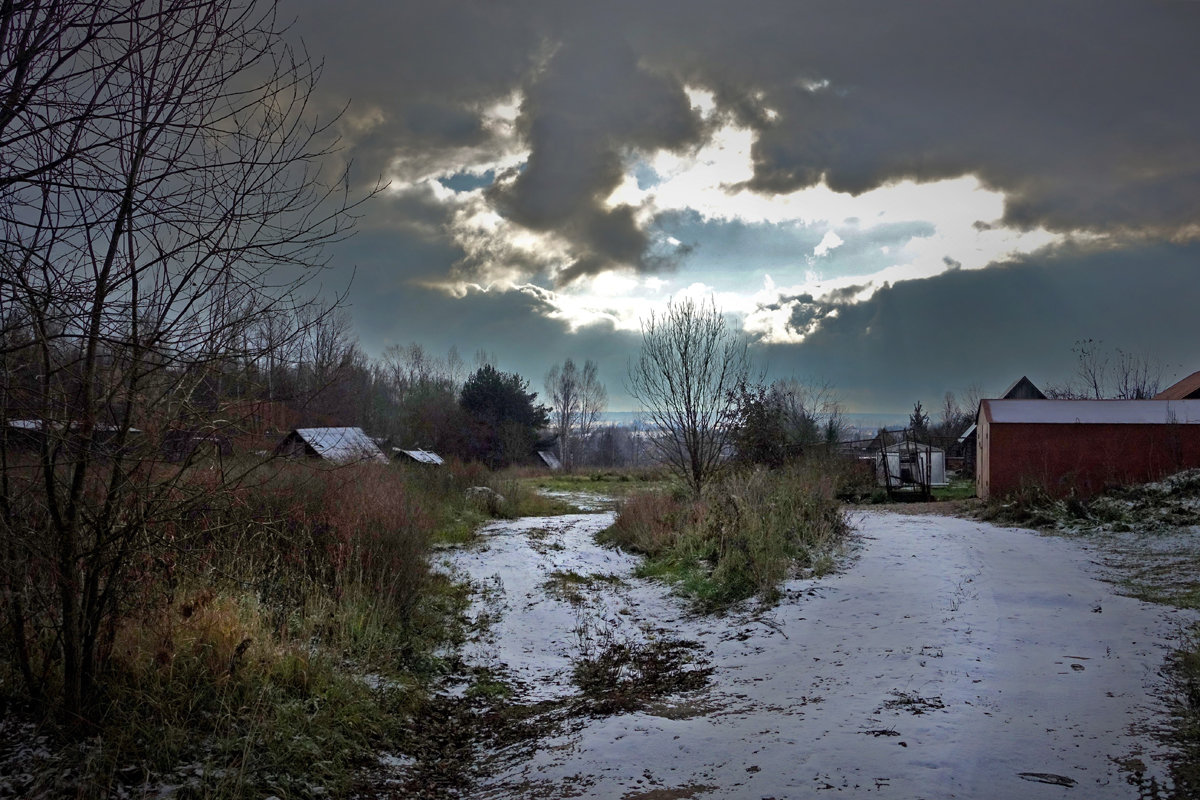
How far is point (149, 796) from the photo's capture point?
3248 millimetres

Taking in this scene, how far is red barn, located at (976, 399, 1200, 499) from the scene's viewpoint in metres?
16.6

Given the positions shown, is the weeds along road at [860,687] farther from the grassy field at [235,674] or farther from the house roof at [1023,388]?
the house roof at [1023,388]

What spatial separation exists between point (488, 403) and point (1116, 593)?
37.8m

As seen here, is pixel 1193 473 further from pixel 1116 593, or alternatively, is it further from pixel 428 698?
pixel 428 698

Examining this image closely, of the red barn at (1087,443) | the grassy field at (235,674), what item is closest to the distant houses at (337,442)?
the grassy field at (235,674)

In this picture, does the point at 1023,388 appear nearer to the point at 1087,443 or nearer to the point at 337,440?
the point at 1087,443

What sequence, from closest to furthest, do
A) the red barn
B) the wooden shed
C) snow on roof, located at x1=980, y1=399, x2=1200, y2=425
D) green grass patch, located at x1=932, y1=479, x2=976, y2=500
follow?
1. the red barn
2. snow on roof, located at x1=980, y1=399, x2=1200, y2=425
3. the wooden shed
4. green grass patch, located at x1=932, y1=479, x2=976, y2=500

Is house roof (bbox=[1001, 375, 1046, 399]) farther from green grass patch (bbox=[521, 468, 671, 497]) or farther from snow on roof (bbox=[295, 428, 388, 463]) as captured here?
snow on roof (bbox=[295, 428, 388, 463])

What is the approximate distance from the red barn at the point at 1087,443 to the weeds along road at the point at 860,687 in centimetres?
999

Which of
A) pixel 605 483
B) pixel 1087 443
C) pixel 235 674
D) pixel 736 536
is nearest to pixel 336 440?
pixel 736 536

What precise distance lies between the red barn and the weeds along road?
32.8 feet

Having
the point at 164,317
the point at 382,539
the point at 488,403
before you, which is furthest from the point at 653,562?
the point at 488,403

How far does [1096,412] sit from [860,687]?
57.6ft

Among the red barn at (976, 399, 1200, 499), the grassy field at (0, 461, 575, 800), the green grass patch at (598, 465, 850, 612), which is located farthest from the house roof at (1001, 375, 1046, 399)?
the grassy field at (0, 461, 575, 800)
